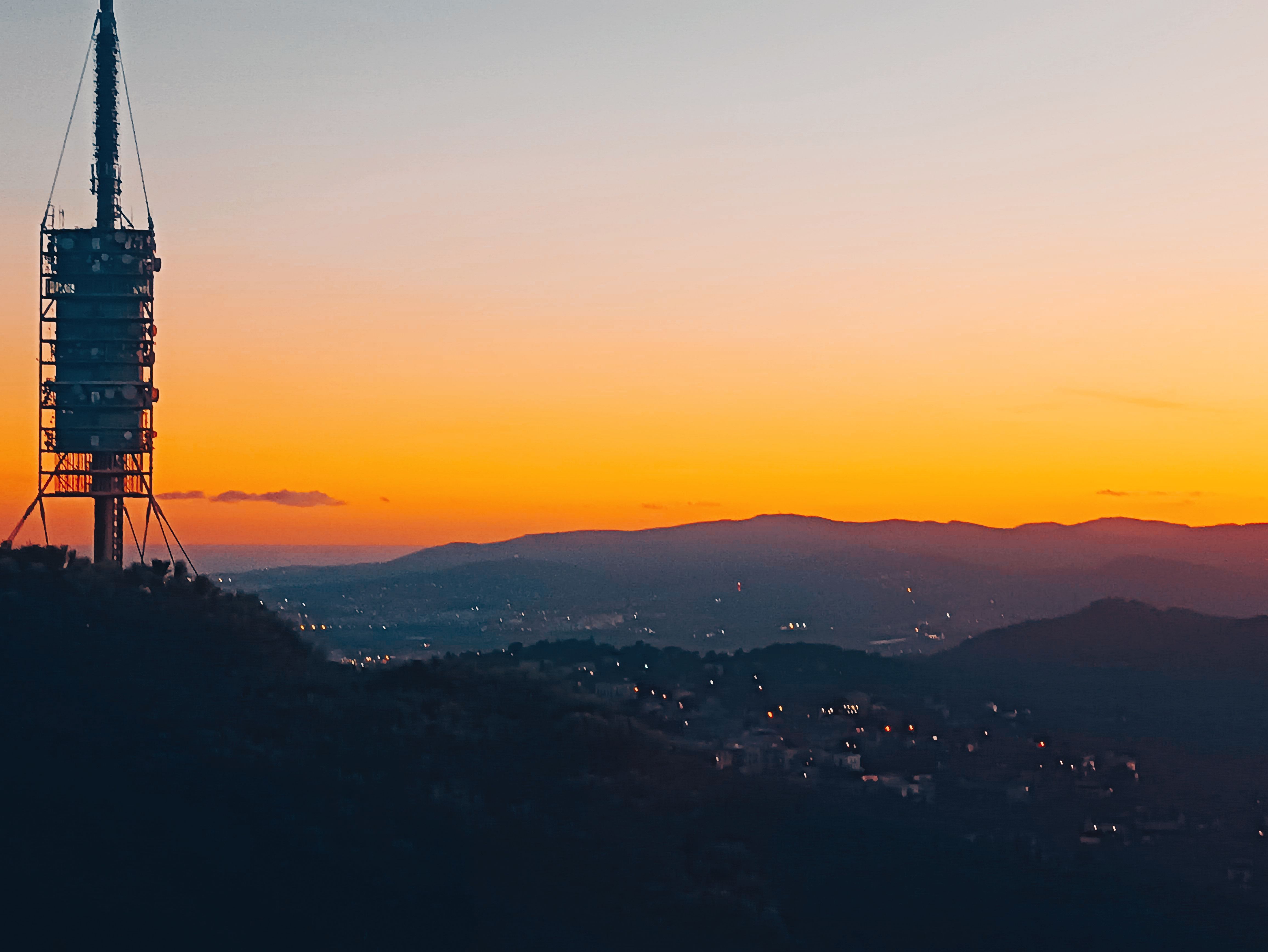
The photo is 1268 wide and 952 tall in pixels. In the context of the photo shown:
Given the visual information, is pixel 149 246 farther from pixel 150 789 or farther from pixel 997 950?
pixel 997 950

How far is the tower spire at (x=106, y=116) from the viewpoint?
104 metres

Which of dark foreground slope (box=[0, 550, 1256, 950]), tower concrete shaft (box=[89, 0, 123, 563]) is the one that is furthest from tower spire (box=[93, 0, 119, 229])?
dark foreground slope (box=[0, 550, 1256, 950])

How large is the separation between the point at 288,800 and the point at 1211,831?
127 meters

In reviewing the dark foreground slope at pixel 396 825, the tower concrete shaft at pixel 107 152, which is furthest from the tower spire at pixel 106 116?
the dark foreground slope at pixel 396 825

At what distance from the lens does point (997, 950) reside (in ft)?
388

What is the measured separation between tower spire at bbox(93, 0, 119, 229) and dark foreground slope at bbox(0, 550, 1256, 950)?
97.4 feet

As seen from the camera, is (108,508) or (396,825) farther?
(108,508)

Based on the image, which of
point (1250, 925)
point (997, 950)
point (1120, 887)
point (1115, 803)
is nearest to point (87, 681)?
point (997, 950)

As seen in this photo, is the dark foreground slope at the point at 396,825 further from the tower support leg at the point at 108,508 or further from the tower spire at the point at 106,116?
the tower spire at the point at 106,116

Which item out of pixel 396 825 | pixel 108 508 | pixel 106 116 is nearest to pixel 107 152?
pixel 106 116

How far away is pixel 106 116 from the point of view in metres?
105

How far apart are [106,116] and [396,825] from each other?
60085mm

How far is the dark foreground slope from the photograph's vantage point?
3169 inches

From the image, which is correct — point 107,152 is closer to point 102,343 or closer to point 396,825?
point 102,343
